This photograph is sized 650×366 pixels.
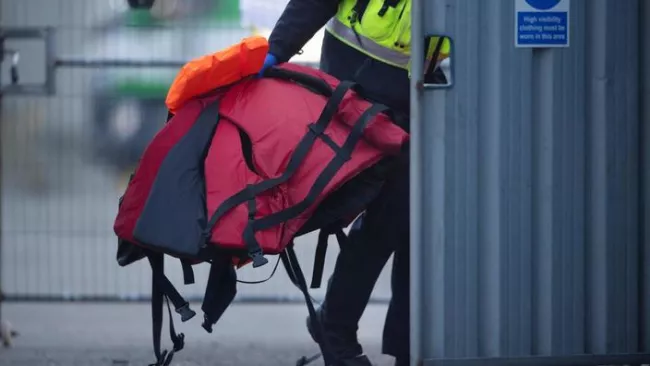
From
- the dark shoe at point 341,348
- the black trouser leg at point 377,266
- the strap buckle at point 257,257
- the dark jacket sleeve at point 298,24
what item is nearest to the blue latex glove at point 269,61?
the dark jacket sleeve at point 298,24

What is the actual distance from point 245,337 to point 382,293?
0.89 m

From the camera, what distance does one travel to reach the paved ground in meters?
5.97

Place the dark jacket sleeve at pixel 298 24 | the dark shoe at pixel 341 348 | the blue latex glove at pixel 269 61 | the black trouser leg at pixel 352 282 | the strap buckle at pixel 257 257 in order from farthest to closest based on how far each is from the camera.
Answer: the dark shoe at pixel 341 348 → the black trouser leg at pixel 352 282 → the dark jacket sleeve at pixel 298 24 → the blue latex glove at pixel 269 61 → the strap buckle at pixel 257 257

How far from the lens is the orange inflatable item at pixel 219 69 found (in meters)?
4.51

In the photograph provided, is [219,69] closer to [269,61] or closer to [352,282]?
[269,61]

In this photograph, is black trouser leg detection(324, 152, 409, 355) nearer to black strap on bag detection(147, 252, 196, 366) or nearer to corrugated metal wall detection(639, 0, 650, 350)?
black strap on bag detection(147, 252, 196, 366)

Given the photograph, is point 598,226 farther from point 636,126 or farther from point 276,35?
point 276,35

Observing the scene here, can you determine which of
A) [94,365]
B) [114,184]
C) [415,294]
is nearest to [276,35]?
[415,294]

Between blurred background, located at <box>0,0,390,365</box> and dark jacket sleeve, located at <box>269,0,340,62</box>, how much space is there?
66.3 inches

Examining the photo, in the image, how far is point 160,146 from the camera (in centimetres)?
451

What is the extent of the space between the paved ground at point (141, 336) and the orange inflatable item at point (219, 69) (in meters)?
1.68

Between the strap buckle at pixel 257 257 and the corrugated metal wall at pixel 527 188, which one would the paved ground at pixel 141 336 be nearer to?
the corrugated metal wall at pixel 527 188

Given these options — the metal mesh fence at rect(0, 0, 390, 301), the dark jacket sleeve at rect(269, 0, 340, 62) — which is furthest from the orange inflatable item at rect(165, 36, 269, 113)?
the metal mesh fence at rect(0, 0, 390, 301)

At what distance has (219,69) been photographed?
14.8ft
